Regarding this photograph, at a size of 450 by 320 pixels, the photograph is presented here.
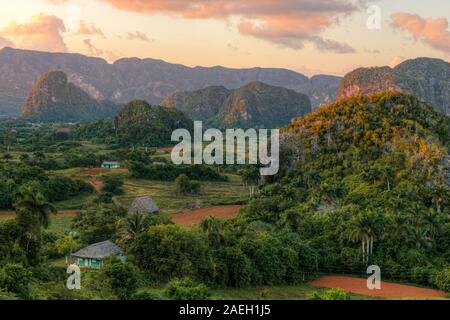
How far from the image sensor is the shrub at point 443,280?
28.7m

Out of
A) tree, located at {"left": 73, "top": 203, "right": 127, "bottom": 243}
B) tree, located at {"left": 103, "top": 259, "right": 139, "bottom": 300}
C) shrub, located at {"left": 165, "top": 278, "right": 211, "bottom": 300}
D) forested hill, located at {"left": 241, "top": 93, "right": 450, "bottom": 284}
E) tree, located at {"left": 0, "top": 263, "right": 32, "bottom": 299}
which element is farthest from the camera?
forested hill, located at {"left": 241, "top": 93, "right": 450, "bottom": 284}

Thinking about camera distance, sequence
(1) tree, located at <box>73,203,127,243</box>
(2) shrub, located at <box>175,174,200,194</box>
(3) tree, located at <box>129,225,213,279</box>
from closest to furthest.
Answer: (3) tree, located at <box>129,225,213,279</box>
(1) tree, located at <box>73,203,127,243</box>
(2) shrub, located at <box>175,174,200,194</box>

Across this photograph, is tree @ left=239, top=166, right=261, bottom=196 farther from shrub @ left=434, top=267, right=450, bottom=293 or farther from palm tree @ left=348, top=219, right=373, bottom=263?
shrub @ left=434, top=267, right=450, bottom=293

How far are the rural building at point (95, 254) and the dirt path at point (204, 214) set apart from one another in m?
15.5

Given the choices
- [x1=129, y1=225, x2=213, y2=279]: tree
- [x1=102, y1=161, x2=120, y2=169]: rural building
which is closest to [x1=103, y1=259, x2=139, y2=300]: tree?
[x1=129, y1=225, x2=213, y2=279]: tree

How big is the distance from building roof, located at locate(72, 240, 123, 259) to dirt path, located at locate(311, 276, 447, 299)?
39.8 feet

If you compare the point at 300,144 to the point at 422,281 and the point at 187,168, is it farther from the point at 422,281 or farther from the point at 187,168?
the point at 422,281

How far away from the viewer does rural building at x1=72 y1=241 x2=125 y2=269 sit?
28094mm

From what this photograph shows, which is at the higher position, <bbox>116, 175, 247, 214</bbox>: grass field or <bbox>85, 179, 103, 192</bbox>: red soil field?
<bbox>85, 179, 103, 192</bbox>: red soil field

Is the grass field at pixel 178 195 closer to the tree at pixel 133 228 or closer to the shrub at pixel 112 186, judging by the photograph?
the shrub at pixel 112 186

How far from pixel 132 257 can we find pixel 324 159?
3377 centimetres

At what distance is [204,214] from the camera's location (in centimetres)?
4853

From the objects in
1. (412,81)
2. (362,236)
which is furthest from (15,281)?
(412,81)
